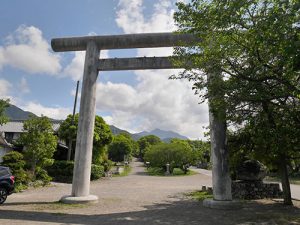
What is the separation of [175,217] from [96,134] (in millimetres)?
19748

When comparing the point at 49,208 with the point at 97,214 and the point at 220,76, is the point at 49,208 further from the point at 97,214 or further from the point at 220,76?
the point at 220,76

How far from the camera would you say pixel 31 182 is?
18.8 metres

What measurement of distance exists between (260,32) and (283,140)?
11.3 ft

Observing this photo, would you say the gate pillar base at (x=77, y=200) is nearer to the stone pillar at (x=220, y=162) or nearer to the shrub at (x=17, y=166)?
the stone pillar at (x=220, y=162)


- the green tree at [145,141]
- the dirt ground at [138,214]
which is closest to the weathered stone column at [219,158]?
the dirt ground at [138,214]

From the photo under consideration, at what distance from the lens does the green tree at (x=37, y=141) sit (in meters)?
18.3

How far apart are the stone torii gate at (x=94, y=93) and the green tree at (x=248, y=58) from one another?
1.44m

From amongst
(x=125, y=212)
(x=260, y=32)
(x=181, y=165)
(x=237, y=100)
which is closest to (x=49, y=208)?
(x=125, y=212)

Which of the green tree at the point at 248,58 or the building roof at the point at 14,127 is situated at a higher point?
the building roof at the point at 14,127

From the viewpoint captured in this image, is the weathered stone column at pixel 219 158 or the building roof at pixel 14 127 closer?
the weathered stone column at pixel 219 158

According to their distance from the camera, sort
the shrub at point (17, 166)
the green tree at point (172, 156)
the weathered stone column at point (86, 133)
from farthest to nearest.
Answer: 1. the green tree at point (172, 156)
2. the shrub at point (17, 166)
3. the weathered stone column at point (86, 133)

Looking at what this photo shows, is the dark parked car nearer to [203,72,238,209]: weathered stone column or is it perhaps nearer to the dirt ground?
the dirt ground

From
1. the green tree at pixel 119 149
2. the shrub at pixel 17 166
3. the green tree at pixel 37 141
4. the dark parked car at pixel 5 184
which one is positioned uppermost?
the green tree at pixel 119 149

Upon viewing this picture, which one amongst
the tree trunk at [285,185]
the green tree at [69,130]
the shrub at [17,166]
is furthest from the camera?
the green tree at [69,130]
